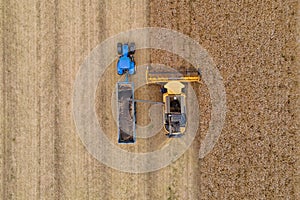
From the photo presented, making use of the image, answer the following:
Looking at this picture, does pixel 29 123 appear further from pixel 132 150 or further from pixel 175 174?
pixel 175 174

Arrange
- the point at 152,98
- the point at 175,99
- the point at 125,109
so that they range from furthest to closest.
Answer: the point at 152,98 < the point at 125,109 < the point at 175,99

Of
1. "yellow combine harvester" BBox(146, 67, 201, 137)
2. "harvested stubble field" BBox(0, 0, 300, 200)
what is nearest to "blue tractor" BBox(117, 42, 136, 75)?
"harvested stubble field" BBox(0, 0, 300, 200)

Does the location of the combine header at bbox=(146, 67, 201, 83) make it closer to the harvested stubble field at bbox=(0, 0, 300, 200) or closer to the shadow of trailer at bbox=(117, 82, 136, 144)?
the harvested stubble field at bbox=(0, 0, 300, 200)

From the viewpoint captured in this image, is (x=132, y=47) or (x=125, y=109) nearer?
(x=125, y=109)

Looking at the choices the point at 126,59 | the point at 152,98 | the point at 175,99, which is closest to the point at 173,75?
the point at 175,99

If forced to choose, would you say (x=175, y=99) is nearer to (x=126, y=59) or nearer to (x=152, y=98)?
(x=152, y=98)

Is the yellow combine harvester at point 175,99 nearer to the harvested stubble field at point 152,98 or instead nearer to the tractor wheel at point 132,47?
the harvested stubble field at point 152,98

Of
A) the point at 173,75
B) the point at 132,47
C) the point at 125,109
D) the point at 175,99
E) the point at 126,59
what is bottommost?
the point at 125,109
